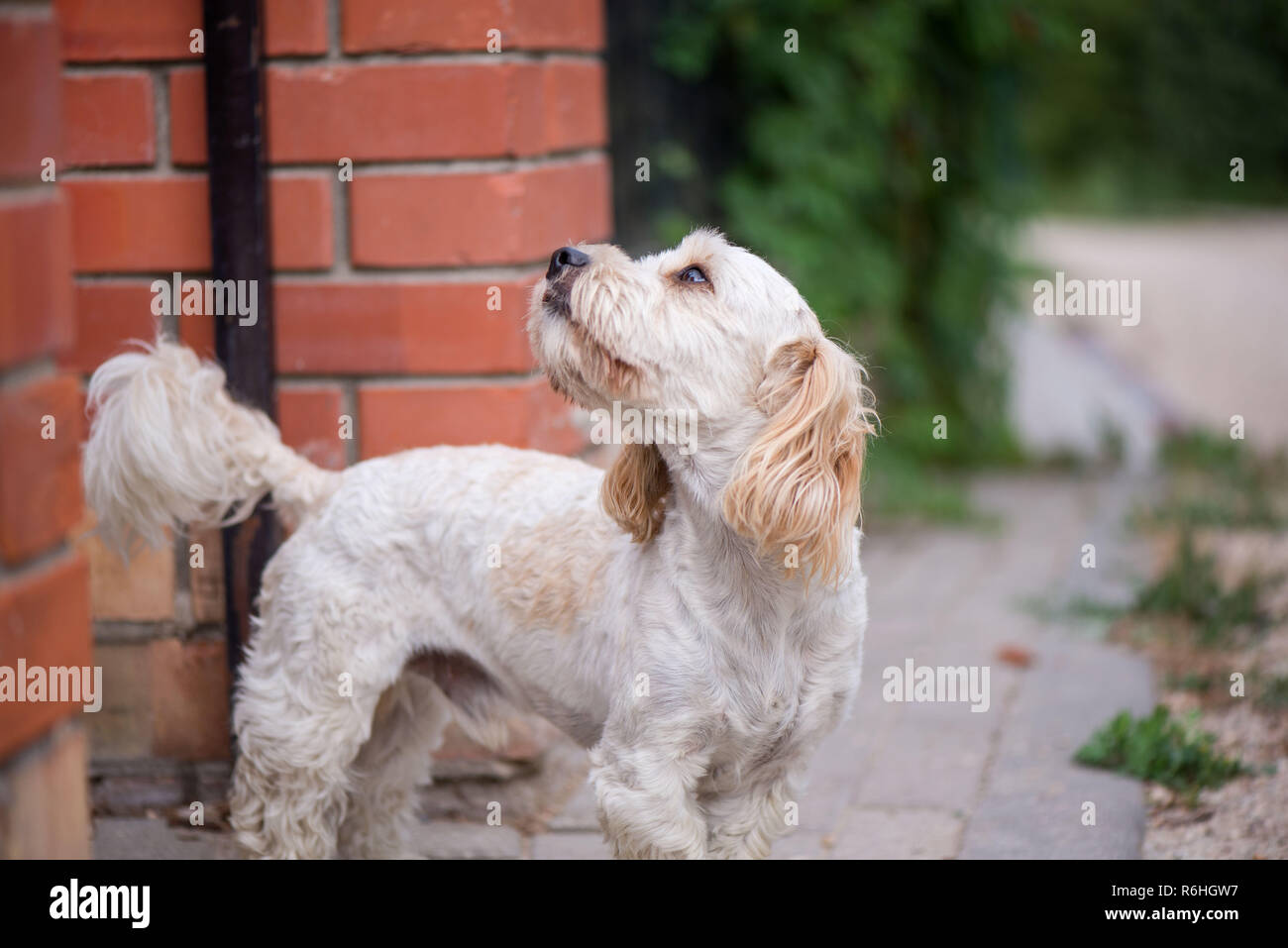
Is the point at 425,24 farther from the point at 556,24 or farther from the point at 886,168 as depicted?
the point at 886,168

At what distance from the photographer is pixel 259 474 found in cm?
310

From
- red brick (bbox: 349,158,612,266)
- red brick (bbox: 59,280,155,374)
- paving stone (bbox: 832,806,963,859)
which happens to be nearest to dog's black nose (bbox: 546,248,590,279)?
red brick (bbox: 349,158,612,266)

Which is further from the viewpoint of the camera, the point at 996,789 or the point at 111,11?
the point at 996,789

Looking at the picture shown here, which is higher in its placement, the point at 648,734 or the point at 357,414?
the point at 357,414

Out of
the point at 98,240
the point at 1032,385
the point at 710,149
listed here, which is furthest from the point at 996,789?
the point at 1032,385

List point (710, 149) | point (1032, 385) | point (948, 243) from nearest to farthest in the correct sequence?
point (710, 149)
point (948, 243)
point (1032, 385)

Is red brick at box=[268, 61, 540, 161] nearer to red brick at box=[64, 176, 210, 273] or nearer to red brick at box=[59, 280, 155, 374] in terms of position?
red brick at box=[64, 176, 210, 273]

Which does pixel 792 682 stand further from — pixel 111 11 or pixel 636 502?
pixel 111 11

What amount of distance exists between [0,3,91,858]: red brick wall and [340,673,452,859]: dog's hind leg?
1395 millimetres

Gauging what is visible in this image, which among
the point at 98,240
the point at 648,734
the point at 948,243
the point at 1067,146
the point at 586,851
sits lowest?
the point at 586,851

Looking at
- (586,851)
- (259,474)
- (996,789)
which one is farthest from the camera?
(996,789)

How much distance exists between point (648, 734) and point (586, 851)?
84 centimetres

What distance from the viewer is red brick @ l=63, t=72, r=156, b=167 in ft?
11.0

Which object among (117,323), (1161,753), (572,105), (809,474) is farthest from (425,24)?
(1161,753)
